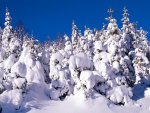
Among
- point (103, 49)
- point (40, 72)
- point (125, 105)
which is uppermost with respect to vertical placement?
point (103, 49)

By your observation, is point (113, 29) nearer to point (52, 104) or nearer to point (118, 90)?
point (118, 90)

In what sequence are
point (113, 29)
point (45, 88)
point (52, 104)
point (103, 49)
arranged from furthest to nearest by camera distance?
point (113, 29)
point (103, 49)
point (45, 88)
point (52, 104)

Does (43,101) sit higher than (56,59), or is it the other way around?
(56,59)

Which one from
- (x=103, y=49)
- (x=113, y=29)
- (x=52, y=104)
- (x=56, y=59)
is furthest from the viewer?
(x=113, y=29)

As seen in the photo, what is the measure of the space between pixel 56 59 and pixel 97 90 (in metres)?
6.05

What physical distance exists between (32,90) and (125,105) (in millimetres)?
9720

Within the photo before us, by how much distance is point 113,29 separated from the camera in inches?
1970

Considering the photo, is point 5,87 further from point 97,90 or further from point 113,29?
point 113,29

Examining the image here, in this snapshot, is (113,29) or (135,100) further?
(113,29)

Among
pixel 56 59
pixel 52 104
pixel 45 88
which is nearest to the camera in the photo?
pixel 52 104

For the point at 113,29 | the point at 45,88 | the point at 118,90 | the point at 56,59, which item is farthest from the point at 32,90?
the point at 113,29

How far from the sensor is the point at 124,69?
44562 millimetres

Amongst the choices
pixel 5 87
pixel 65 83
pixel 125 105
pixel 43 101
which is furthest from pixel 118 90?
pixel 5 87

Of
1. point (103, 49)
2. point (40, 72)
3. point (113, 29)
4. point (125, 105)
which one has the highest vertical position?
point (113, 29)
